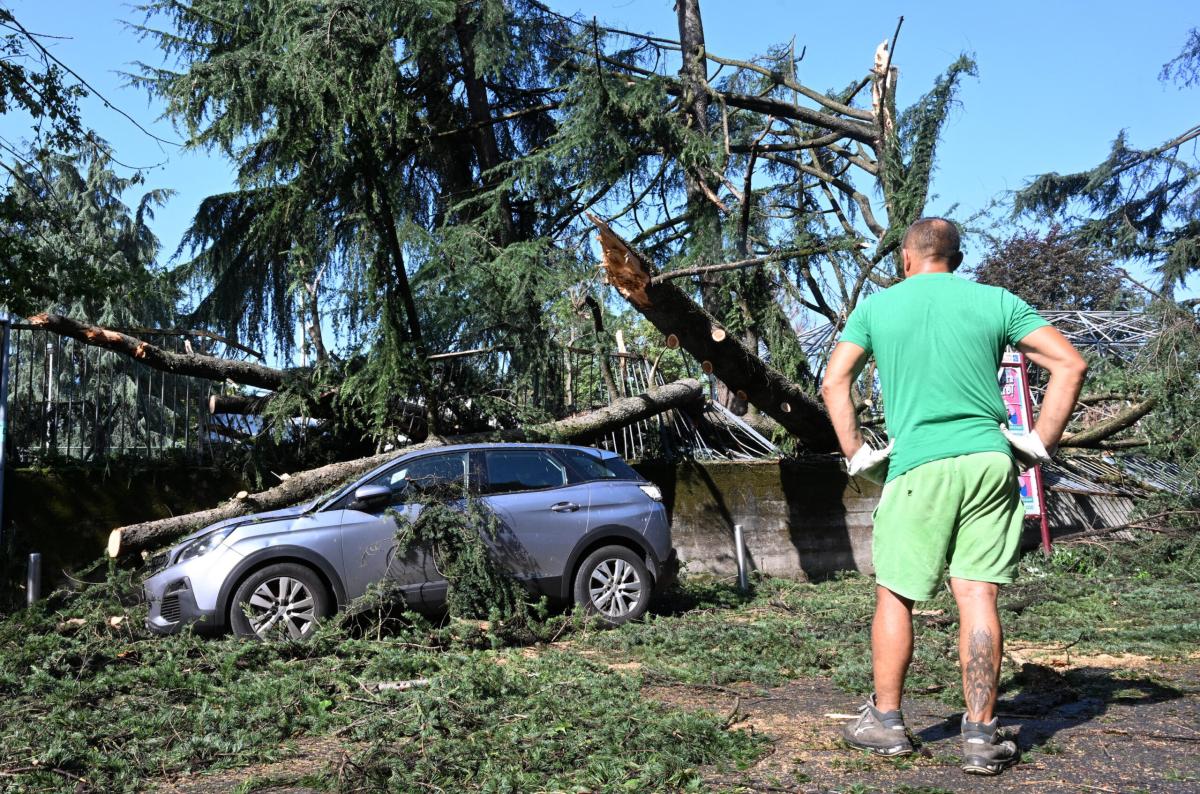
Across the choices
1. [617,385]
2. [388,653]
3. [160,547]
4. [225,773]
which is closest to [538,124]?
[617,385]

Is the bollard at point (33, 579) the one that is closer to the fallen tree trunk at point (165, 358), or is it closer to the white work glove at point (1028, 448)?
the fallen tree trunk at point (165, 358)

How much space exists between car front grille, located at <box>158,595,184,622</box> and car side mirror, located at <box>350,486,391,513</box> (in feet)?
4.54

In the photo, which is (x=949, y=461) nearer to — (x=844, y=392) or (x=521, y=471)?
(x=844, y=392)

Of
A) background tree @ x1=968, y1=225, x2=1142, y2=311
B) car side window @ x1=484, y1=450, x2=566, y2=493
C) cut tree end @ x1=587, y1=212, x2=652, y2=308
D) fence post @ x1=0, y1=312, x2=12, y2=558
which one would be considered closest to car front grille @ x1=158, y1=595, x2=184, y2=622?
car side window @ x1=484, y1=450, x2=566, y2=493

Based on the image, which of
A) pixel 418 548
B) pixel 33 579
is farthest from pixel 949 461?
pixel 33 579

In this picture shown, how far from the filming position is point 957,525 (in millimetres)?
3969

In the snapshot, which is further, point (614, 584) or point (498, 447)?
point (498, 447)

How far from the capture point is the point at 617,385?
1215 cm

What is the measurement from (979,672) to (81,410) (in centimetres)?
889

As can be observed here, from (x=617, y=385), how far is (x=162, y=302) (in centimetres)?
541

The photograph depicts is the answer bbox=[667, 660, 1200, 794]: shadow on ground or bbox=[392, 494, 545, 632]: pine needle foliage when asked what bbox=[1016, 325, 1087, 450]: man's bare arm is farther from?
bbox=[392, 494, 545, 632]: pine needle foliage

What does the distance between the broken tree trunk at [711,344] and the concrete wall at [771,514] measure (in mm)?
497

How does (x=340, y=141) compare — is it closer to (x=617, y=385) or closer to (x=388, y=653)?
(x=617, y=385)

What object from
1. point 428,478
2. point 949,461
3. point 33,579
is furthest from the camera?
point 33,579
